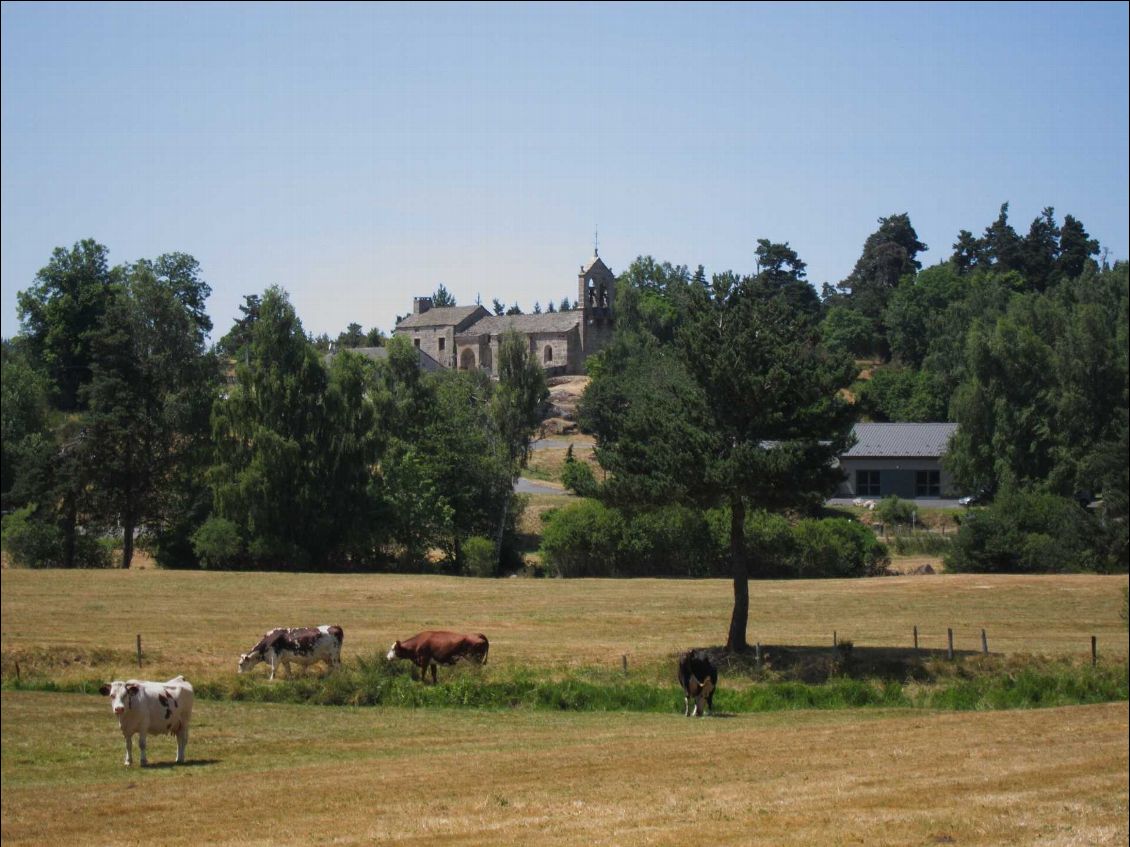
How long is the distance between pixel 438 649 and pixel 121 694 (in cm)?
1218

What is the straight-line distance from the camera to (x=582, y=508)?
6203 centimetres

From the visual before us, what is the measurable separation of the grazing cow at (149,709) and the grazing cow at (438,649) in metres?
10.6

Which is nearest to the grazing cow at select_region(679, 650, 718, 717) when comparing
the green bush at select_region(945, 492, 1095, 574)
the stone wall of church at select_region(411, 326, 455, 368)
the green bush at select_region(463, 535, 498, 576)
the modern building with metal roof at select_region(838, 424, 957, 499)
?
the green bush at select_region(945, 492, 1095, 574)

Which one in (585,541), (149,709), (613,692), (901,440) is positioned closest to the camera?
(149,709)

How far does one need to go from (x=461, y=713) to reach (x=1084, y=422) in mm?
14069

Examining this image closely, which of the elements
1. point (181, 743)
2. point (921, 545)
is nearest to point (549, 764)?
point (181, 743)

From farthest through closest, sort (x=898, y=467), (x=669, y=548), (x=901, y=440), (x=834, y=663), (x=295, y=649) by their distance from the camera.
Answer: (x=901, y=440)
(x=898, y=467)
(x=669, y=548)
(x=834, y=663)
(x=295, y=649)

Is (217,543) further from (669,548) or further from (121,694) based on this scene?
(121,694)

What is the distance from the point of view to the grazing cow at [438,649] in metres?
30.3

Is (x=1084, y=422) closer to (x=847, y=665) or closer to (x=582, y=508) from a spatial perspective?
(x=847, y=665)

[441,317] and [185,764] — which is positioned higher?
[441,317]

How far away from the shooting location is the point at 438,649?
30.4 metres

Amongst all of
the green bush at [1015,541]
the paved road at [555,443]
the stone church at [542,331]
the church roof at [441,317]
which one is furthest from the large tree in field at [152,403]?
the church roof at [441,317]

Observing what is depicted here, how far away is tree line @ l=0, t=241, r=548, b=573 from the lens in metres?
58.1
